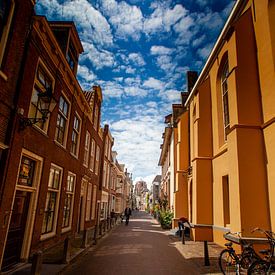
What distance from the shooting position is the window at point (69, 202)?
12.6 m

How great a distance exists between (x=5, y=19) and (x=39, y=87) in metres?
2.58

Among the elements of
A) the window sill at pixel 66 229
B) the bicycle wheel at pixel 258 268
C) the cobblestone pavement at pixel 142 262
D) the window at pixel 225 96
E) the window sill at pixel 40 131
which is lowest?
the cobblestone pavement at pixel 142 262

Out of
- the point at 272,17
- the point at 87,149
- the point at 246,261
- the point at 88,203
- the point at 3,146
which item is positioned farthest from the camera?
the point at 88,203

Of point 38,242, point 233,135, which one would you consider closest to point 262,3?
point 233,135

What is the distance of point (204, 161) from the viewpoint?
14.2 metres

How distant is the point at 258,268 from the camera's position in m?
5.81

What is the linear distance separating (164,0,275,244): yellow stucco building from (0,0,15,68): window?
824 centimetres

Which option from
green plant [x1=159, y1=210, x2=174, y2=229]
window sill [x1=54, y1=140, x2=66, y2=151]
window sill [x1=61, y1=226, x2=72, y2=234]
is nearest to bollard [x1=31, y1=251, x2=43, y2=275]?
window sill [x1=54, y1=140, x2=66, y2=151]

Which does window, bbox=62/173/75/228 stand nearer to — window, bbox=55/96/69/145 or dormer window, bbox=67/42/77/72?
window, bbox=55/96/69/145

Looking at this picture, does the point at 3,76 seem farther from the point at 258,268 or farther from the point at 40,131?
the point at 258,268

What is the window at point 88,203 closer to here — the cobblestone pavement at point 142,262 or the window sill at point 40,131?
the cobblestone pavement at point 142,262

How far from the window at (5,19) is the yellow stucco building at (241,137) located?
8.24 metres

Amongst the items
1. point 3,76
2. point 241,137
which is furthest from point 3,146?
point 241,137

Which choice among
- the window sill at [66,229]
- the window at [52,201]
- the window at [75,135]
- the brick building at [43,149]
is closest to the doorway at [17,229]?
the brick building at [43,149]
